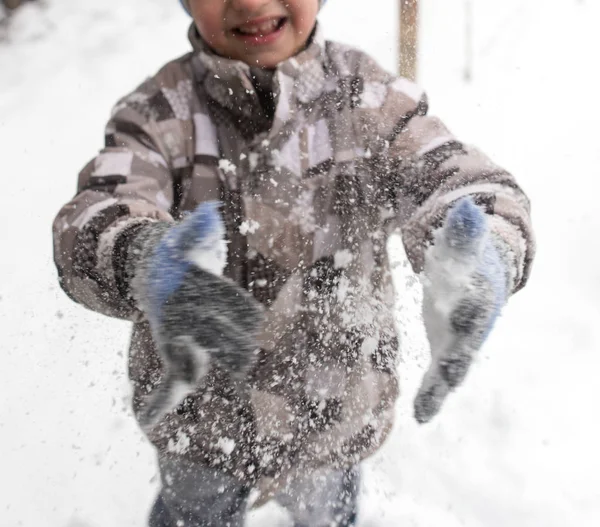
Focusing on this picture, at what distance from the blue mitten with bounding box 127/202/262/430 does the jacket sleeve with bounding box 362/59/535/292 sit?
0.73 ft

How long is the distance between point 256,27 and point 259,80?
6 centimetres

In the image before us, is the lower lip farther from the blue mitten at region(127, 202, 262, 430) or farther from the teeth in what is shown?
the blue mitten at region(127, 202, 262, 430)

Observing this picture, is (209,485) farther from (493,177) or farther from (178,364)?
(493,177)

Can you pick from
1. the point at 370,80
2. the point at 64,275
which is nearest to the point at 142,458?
the point at 64,275

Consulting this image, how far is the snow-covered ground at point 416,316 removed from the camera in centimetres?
114

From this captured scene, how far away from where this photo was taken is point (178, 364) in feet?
2.03

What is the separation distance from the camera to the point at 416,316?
4.42ft

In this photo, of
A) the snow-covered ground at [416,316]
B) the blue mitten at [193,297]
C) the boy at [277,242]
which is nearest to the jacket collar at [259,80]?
the boy at [277,242]

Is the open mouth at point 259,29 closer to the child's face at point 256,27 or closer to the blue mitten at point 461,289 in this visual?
the child's face at point 256,27

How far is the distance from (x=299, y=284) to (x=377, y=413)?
0.23 m

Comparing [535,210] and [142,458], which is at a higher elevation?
[535,210]

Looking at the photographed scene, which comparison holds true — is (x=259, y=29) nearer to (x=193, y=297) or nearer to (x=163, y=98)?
(x=163, y=98)

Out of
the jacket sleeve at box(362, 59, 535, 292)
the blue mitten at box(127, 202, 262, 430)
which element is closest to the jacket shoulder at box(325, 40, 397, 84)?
the jacket sleeve at box(362, 59, 535, 292)

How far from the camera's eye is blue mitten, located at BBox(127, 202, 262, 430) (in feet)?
1.89
